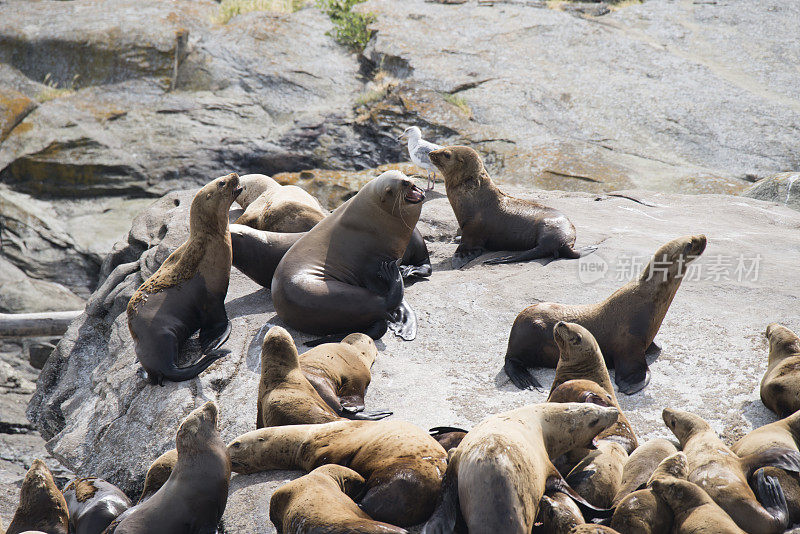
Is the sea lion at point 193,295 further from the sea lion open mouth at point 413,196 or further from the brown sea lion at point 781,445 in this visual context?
the brown sea lion at point 781,445

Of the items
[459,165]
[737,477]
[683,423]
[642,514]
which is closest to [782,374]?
[683,423]

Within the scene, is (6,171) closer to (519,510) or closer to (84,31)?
(84,31)

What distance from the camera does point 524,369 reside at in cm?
549

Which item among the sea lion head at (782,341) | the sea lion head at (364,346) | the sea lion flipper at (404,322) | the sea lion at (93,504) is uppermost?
the sea lion head at (782,341)

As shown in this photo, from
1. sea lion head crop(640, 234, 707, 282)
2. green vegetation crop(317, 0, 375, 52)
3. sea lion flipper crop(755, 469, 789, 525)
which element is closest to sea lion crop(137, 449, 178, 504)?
sea lion flipper crop(755, 469, 789, 525)

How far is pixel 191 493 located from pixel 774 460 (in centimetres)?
292

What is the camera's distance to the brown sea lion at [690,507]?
3.37 m

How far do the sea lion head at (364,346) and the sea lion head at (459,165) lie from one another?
2785 mm

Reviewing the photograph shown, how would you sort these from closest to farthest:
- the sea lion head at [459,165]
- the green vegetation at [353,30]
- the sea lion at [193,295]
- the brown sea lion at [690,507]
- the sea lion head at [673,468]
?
the brown sea lion at [690,507]
the sea lion head at [673,468]
the sea lion at [193,295]
the sea lion head at [459,165]
the green vegetation at [353,30]

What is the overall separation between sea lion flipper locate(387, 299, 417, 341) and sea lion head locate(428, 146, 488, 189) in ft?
7.01

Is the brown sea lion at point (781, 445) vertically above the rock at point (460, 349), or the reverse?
the brown sea lion at point (781, 445)

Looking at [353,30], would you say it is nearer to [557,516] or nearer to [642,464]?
[642,464]

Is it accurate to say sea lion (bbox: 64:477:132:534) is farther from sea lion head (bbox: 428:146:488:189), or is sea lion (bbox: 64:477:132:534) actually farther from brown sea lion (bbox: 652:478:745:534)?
sea lion head (bbox: 428:146:488:189)

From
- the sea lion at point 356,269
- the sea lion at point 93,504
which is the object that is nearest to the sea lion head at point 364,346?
the sea lion at point 356,269
